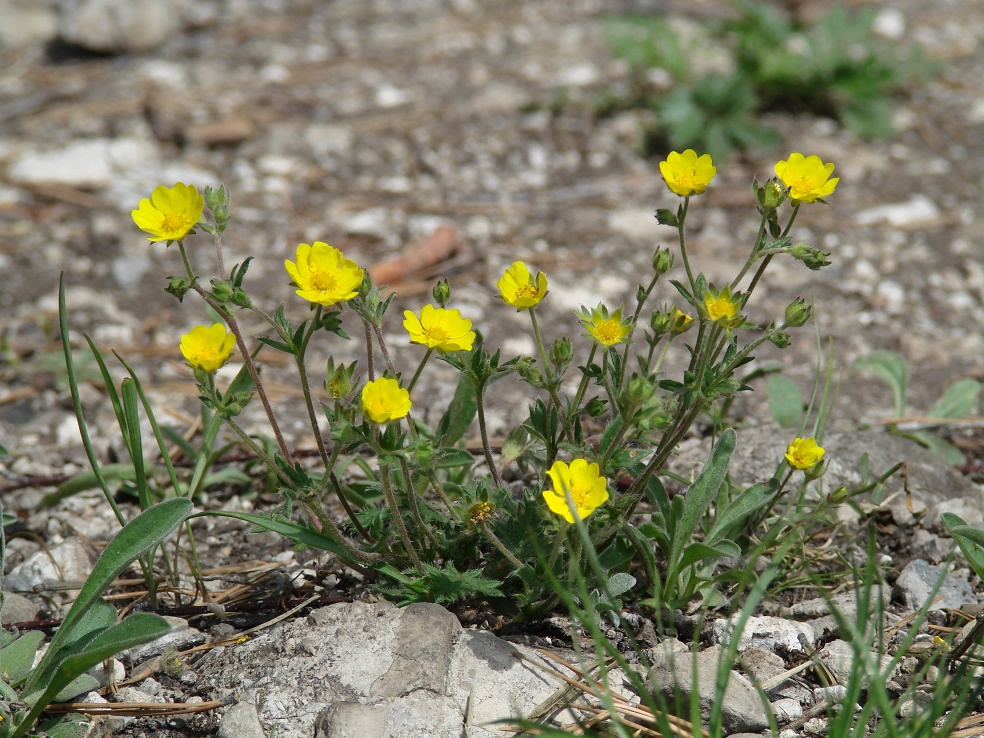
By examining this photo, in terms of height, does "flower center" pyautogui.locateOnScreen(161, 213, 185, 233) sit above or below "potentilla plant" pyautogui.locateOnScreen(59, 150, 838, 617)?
above

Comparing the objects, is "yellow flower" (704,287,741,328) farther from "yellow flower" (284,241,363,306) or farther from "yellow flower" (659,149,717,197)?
"yellow flower" (284,241,363,306)

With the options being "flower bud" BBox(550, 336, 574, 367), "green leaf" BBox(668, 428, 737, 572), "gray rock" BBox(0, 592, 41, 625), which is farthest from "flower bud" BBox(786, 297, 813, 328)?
"gray rock" BBox(0, 592, 41, 625)

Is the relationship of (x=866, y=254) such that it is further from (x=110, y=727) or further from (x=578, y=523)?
(x=110, y=727)

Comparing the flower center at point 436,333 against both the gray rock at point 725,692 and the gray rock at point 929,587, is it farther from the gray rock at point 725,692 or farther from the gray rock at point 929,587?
the gray rock at point 929,587

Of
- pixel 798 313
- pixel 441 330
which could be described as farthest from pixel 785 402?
pixel 441 330

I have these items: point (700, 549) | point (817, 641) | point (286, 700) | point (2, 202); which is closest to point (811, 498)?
point (817, 641)

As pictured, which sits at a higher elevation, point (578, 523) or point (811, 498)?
point (578, 523)
